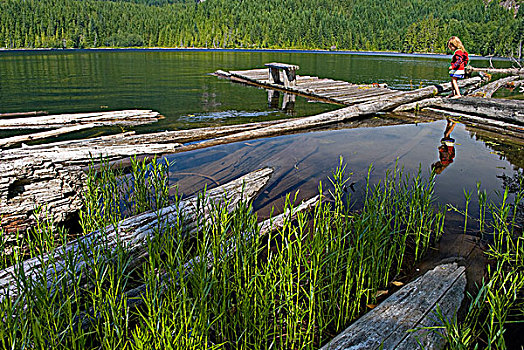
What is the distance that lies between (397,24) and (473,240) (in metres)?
A: 159

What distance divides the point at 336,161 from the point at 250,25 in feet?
504

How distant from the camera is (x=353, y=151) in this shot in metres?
9.92

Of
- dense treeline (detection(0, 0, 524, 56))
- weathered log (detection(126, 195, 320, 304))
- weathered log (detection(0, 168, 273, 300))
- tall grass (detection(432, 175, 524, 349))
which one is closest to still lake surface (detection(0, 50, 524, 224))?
weathered log (detection(126, 195, 320, 304))

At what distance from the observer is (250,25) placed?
5945 inches

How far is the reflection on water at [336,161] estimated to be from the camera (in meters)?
7.44

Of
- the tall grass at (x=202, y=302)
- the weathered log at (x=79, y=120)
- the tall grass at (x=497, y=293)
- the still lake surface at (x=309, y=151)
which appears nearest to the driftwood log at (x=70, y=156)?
the still lake surface at (x=309, y=151)

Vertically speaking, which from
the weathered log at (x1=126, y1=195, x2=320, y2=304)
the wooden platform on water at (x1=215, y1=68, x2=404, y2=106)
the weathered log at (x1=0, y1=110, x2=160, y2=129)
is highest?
the wooden platform on water at (x1=215, y1=68, x2=404, y2=106)

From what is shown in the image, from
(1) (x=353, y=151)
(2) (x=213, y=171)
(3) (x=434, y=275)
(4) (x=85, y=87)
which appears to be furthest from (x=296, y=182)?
(4) (x=85, y=87)

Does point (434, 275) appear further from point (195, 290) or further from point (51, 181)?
point (51, 181)

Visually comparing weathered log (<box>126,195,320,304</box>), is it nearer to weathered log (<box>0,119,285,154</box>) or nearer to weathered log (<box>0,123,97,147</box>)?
weathered log (<box>0,119,285,154</box>)

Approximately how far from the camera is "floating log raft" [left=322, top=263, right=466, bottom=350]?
3057 millimetres

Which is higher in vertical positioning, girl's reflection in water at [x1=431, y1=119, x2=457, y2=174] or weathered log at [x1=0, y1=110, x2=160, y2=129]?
weathered log at [x1=0, y1=110, x2=160, y2=129]

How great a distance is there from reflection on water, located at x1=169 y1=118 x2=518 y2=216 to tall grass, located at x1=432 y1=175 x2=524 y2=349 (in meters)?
1.10

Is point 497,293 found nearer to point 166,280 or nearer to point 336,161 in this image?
point 166,280
